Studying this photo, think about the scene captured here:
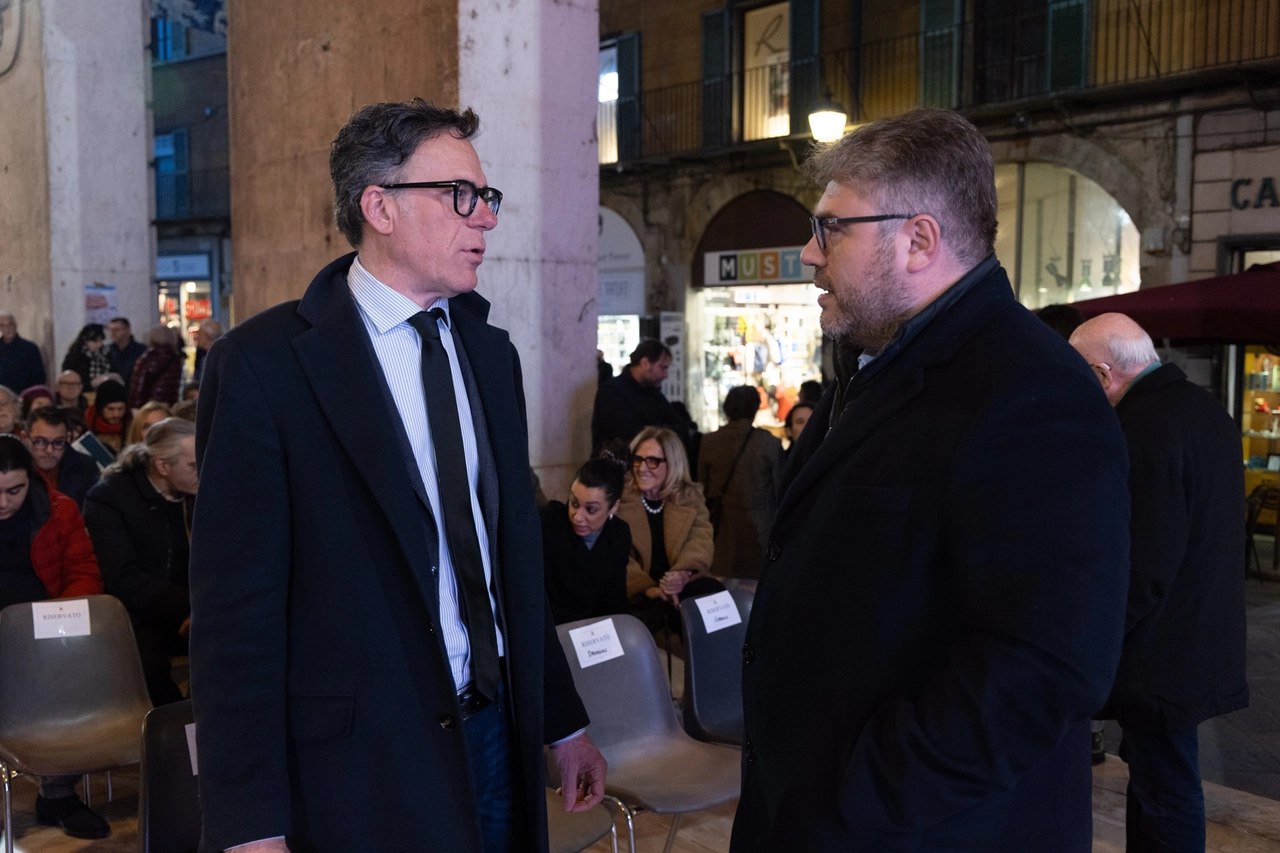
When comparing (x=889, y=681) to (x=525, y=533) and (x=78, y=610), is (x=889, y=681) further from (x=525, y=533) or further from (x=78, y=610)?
(x=78, y=610)

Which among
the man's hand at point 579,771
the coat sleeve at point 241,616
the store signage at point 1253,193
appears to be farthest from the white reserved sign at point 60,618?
the store signage at point 1253,193

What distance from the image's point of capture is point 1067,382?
1431mm

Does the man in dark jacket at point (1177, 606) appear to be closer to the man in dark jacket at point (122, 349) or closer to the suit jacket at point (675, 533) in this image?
the suit jacket at point (675, 533)

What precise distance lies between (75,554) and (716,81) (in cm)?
1277

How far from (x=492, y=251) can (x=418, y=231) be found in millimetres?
3398

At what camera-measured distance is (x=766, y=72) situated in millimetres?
15148

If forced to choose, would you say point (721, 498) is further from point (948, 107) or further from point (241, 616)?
point (948, 107)

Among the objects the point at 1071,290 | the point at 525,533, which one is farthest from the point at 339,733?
the point at 1071,290

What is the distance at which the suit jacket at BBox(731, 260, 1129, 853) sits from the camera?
1357mm

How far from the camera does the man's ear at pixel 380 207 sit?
1802mm

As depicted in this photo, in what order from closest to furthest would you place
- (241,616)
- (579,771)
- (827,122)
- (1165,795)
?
(241,616)
(579,771)
(1165,795)
(827,122)

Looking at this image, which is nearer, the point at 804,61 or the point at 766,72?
the point at 804,61

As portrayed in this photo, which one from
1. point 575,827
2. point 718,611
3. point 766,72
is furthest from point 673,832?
point 766,72

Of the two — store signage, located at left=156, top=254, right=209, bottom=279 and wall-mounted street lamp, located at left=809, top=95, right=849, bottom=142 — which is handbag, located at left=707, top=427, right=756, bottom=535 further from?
store signage, located at left=156, top=254, right=209, bottom=279
